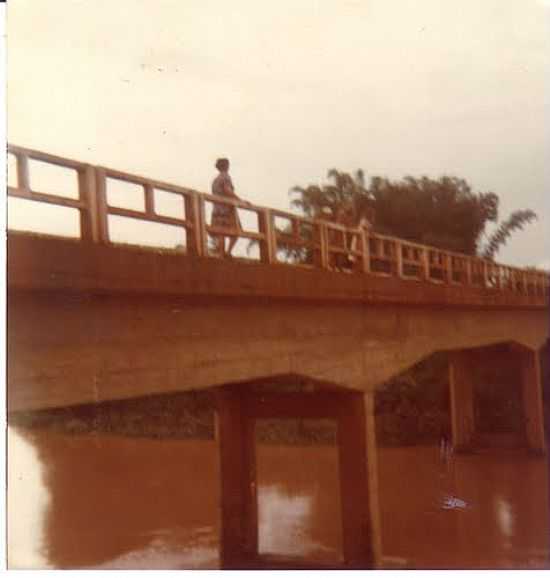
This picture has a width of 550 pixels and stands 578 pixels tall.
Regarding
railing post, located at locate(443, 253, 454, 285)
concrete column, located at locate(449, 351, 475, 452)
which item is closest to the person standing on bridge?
railing post, located at locate(443, 253, 454, 285)

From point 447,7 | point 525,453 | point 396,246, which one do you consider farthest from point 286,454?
point 447,7

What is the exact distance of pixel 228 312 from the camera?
8250 millimetres

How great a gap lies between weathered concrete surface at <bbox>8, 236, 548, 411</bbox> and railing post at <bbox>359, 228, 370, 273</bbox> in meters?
0.22

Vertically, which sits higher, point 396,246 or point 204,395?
point 396,246

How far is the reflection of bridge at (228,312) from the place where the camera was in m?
5.76

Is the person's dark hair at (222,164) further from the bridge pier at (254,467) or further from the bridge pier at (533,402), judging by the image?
the bridge pier at (533,402)

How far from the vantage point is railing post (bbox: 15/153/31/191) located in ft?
18.2

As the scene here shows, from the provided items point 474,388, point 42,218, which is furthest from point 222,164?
point 474,388

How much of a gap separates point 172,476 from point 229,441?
13.8 ft

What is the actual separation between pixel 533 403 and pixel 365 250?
5258 mm

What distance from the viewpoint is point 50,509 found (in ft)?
26.1

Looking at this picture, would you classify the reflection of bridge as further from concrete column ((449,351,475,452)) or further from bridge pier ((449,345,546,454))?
concrete column ((449,351,475,452))

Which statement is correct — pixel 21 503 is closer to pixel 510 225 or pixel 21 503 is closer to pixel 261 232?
pixel 261 232

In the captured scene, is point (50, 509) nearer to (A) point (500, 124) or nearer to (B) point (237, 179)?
(B) point (237, 179)
